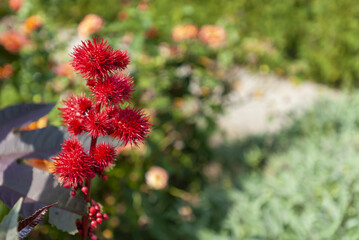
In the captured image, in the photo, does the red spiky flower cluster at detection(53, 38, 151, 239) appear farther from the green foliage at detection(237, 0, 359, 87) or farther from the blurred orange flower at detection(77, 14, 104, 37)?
the green foliage at detection(237, 0, 359, 87)

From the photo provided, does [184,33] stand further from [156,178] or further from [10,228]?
[10,228]

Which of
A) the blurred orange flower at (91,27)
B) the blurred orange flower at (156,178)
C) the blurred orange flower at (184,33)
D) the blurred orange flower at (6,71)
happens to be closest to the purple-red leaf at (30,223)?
the blurred orange flower at (156,178)

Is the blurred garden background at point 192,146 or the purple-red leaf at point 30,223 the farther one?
the blurred garden background at point 192,146

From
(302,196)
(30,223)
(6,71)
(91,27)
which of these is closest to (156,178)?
(302,196)

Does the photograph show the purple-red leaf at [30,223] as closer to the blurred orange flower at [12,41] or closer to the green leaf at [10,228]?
the green leaf at [10,228]

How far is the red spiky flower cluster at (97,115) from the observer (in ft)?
1.59

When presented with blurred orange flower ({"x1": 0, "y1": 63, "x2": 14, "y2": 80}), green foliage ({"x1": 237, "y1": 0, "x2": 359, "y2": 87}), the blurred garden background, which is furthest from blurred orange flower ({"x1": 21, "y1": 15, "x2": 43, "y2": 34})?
green foliage ({"x1": 237, "y1": 0, "x2": 359, "y2": 87})

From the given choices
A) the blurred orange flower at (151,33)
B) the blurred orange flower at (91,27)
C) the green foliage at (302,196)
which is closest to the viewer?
the green foliage at (302,196)

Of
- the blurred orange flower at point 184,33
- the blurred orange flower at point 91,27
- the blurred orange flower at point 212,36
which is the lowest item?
the blurred orange flower at point 91,27

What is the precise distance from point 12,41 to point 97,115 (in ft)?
5.14

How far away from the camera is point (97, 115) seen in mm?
492

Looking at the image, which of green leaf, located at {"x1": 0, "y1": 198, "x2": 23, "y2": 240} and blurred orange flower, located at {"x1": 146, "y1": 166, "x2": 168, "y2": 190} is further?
blurred orange flower, located at {"x1": 146, "y1": 166, "x2": 168, "y2": 190}

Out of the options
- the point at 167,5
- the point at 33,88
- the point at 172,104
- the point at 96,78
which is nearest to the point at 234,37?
the point at 172,104

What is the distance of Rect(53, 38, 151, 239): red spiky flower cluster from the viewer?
0.49 meters
